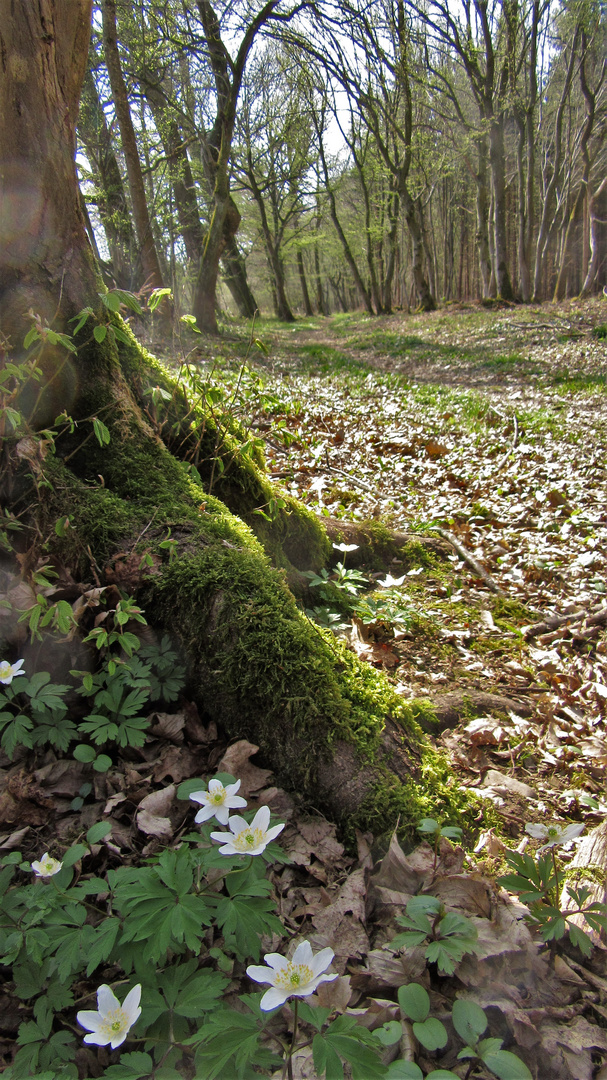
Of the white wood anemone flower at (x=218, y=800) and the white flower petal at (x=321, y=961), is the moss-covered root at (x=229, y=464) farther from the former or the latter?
the white flower petal at (x=321, y=961)

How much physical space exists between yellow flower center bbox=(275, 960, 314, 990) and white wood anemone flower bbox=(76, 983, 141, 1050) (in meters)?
0.29

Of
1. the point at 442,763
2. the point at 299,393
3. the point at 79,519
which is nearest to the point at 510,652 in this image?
the point at 442,763

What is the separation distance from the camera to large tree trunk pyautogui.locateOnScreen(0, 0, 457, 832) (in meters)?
1.94

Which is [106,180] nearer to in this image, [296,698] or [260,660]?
[260,660]

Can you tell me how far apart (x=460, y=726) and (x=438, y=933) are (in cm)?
120

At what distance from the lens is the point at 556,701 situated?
279cm

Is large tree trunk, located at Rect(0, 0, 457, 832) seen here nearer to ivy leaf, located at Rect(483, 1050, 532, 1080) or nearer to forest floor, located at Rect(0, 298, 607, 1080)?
forest floor, located at Rect(0, 298, 607, 1080)

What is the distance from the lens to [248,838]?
51.6 inches

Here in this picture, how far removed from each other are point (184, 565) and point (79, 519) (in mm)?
498

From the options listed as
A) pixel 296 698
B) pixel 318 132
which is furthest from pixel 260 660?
pixel 318 132

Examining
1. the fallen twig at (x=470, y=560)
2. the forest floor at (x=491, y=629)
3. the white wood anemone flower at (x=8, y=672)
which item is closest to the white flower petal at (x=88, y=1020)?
the forest floor at (x=491, y=629)

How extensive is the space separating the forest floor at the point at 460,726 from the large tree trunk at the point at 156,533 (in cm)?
16

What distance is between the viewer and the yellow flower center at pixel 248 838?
51.6 inches

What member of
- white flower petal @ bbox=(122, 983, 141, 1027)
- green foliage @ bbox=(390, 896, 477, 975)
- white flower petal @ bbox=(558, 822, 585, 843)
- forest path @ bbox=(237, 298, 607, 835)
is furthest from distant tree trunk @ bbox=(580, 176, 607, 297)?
→ white flower petal @ bbox=(122, 983, 141, 1027)
